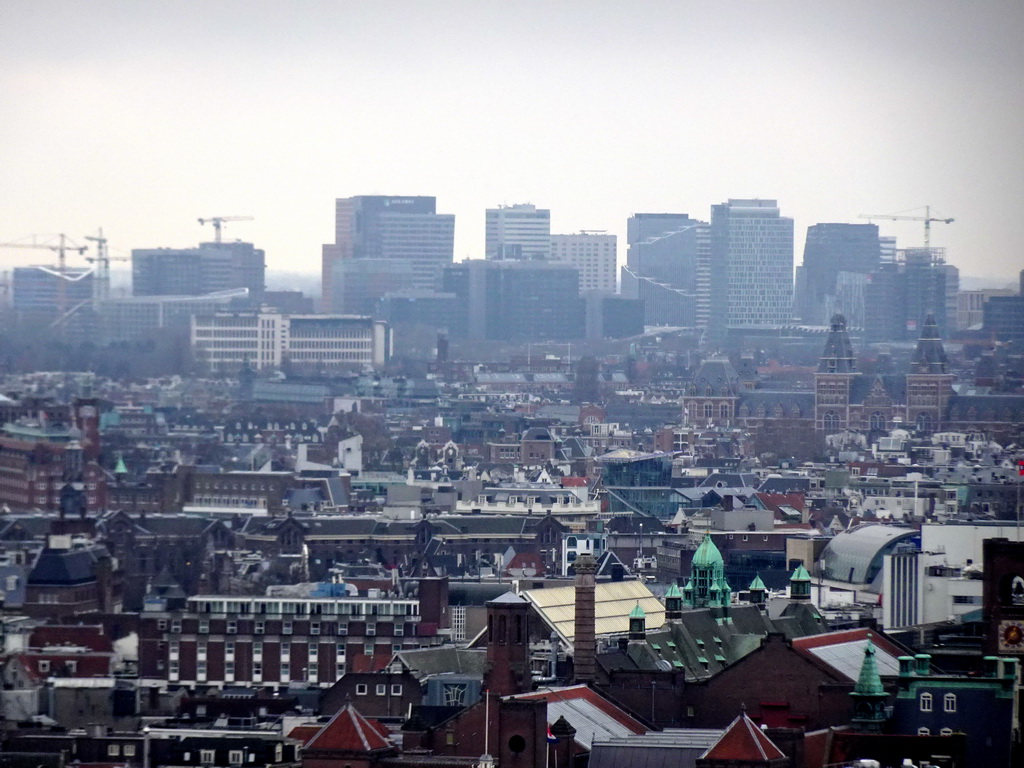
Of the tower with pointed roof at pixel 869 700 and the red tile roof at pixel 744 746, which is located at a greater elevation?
the tower with pointed roof at pixel 869 700

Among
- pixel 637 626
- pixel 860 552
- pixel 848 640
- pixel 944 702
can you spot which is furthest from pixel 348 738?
pixel 860 552

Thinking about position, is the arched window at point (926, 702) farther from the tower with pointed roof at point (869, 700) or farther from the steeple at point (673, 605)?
the steeple at point (673, 605)

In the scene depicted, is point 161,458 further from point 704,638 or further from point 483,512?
point 704,638

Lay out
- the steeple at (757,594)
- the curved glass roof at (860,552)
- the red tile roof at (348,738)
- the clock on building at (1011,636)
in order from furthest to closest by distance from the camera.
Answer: the curved glass roof at (860,552), the steeple at (757,594), the clock on building at (1011,636), the red tile roof at (348,738)

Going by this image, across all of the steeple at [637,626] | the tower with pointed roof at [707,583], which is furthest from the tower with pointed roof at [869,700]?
the tower with pointed roof at [707,583]

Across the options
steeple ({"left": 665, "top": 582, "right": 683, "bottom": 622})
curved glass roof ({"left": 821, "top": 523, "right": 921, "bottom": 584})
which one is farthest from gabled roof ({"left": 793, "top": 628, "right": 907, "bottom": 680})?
curved glass roof ({"left": 821, "top": 523, "right": 921, "bottom": 584})

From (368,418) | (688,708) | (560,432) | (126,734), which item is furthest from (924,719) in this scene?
(368,418)

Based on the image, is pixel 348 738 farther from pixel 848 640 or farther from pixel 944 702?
pixel 848 640

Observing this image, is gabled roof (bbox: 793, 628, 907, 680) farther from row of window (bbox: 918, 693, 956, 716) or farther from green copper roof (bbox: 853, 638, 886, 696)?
row of window (bbox: 918, 693, 956, 716)
